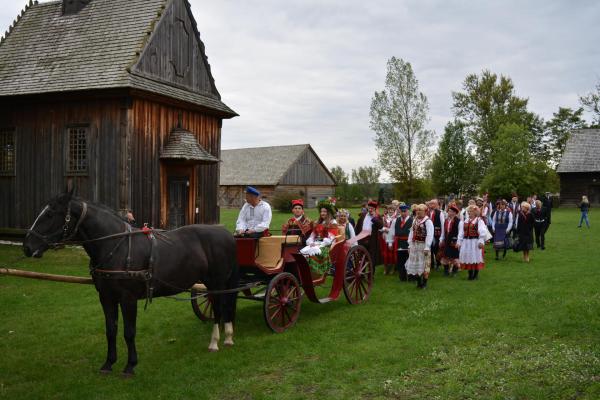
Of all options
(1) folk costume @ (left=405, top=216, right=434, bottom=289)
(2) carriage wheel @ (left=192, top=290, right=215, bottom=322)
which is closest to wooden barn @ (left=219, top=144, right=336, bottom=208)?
(1) folk costume @ (left=405, top=216, right=434, bottom=289)

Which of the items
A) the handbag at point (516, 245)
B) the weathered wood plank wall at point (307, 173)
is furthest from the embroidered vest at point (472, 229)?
the weathered wood plank wall at point (307, 173)

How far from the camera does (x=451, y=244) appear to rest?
13234 mm

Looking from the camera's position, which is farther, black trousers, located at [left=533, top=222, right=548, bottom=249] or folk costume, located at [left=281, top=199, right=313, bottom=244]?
black trousers, located at [left=533, top=222, right=548, bottom=249]

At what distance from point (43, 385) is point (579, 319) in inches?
296

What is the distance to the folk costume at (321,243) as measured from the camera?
28.7ft

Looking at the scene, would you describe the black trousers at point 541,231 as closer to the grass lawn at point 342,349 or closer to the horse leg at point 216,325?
the grass lawn at point 342,349

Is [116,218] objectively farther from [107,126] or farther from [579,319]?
[107,126]

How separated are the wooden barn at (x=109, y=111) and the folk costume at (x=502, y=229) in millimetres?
9728

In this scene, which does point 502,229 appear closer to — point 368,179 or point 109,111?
point 109,111

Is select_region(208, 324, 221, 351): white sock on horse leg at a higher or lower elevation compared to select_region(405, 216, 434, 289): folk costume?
lower

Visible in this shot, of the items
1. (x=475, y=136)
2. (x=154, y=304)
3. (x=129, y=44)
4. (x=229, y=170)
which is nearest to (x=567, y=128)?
(x=475, y=136)

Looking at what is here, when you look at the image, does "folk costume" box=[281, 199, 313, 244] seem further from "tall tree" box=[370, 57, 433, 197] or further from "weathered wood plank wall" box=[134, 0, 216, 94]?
"tall tree" box=[370, 57, 433, 197]

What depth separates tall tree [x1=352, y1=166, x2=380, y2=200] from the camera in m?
62.0

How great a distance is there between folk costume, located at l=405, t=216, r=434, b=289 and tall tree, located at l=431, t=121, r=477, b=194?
138 feet
